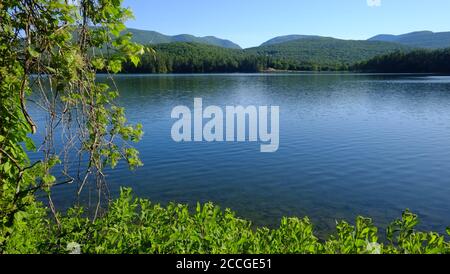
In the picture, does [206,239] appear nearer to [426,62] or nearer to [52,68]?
[52,68]

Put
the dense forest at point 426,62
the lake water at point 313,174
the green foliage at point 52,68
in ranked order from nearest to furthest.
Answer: the green foliage at point 52,68, the lake water at point 313,174, the dense forest at point 426,62

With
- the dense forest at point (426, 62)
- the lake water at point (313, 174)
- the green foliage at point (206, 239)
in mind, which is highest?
the dense forest at point (426, 62)

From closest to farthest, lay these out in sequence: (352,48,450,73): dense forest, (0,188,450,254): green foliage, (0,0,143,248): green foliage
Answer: (0,0,143,248): green foliage → (0,188,450,254): green foliage → (352,48,450,73): dense forest

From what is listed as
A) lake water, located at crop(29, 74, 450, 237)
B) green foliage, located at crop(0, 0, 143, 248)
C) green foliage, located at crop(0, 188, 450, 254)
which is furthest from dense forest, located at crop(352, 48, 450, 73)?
green foliage, located at crop(0, 0, 143, 248)

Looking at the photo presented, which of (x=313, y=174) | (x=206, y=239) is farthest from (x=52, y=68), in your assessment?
(x=313, y=174)

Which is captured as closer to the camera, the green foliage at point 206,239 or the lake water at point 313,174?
the green foliage at point 206,239

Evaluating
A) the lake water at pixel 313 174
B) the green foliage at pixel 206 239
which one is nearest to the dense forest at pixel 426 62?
the lake water at pixel 313 174

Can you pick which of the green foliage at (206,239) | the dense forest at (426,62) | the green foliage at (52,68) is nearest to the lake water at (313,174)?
the green foliage at (206,239)

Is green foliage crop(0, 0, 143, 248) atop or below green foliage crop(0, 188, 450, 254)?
atop

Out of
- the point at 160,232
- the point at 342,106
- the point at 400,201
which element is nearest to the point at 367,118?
the point at 342,106

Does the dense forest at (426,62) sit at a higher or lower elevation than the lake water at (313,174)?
higher

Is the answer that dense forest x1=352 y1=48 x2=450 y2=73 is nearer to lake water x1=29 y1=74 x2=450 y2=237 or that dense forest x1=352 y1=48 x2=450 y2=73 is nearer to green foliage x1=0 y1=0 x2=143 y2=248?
lake water x1=29 y1=74 x2=450 y2=237

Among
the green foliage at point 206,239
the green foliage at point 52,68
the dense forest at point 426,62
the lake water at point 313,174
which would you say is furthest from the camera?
the dense forest at point 426,62

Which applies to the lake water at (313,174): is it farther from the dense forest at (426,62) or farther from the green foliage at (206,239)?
the dense forest at (426,62)
